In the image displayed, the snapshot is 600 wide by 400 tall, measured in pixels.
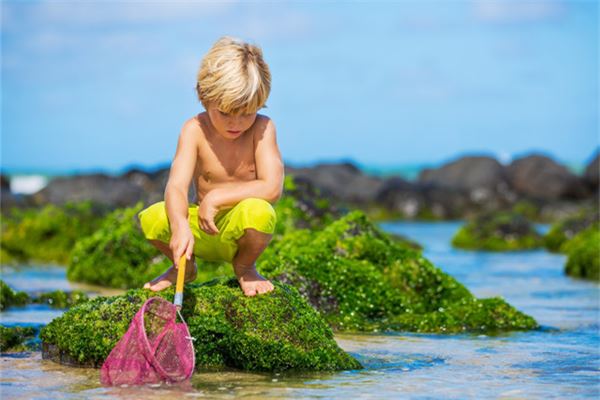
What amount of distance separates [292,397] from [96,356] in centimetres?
150

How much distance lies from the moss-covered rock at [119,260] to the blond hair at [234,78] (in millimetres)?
5621

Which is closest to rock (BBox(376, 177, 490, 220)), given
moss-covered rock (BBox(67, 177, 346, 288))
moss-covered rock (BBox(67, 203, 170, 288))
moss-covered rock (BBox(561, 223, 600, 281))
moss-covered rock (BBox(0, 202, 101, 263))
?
moss-covered rock (BBox(0, 202, 101, 263))

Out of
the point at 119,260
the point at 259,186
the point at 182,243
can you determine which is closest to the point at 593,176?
the point at 119,260

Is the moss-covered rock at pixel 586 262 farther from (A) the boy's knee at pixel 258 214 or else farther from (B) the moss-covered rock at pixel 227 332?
(A) the boy's knee at pixel 258 214

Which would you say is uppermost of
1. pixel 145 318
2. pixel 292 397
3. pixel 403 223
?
pixel 403 223

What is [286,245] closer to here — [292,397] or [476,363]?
[476,363]

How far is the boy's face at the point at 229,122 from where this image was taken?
263 inches

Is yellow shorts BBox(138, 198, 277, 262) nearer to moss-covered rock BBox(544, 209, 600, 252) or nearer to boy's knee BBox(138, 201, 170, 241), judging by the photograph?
boy's knee BBox(138, 201, 170, 241)

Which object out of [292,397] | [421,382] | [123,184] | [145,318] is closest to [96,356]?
[145,318]

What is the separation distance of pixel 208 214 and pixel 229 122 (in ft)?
2.00

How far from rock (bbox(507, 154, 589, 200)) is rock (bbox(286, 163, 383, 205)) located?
17.2 ft

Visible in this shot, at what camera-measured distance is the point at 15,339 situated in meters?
7.80

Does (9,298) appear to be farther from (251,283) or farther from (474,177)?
(474,177)

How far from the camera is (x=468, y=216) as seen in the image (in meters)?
34.1
